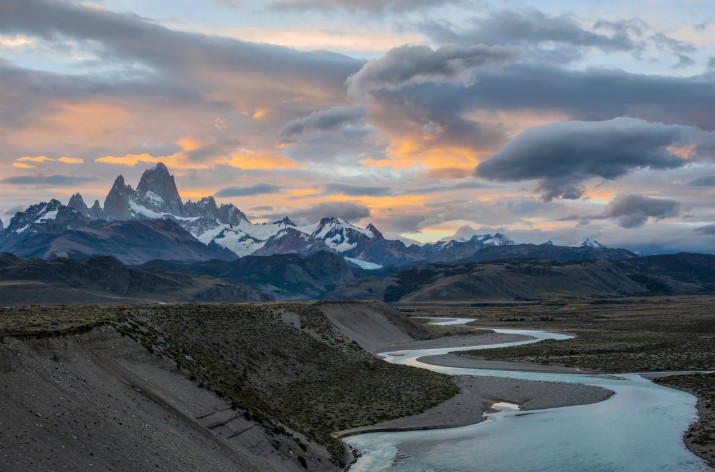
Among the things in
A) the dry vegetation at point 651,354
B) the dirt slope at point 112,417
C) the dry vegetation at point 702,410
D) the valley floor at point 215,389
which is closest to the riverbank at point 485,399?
the valley floor at point 215,389

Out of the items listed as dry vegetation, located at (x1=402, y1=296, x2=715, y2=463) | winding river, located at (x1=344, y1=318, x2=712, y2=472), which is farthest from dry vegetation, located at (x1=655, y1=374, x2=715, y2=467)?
winding river, located at (x1=344, y1=318, x2=712, y2=472)

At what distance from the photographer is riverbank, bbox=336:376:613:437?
198 ft

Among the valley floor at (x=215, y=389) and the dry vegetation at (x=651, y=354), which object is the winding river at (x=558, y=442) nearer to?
the dry vegetation at (x=651, y=354)

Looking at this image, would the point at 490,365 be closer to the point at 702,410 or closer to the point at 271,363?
Result: the point at 702,410

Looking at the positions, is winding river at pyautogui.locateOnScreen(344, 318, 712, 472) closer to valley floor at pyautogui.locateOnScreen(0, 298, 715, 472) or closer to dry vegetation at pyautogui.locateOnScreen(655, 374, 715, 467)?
dry vegetation at pyautogui.locateOnScreen(655, 374, 715, 467)

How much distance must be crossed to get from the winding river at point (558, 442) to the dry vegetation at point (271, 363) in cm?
530

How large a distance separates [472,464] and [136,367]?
26344mm

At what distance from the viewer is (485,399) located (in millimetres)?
74250

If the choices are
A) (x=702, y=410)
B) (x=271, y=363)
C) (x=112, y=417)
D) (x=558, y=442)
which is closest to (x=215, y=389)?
(x=112, y=417)

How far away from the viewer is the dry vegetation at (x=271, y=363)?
49938 millimetres

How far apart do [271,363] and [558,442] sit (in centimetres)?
3593

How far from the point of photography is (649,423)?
59781mm

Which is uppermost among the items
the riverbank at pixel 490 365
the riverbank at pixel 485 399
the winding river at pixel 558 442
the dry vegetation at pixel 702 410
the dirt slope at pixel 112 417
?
the dirt slope at pixel 112 417

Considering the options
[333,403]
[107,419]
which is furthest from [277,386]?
[107,419]
